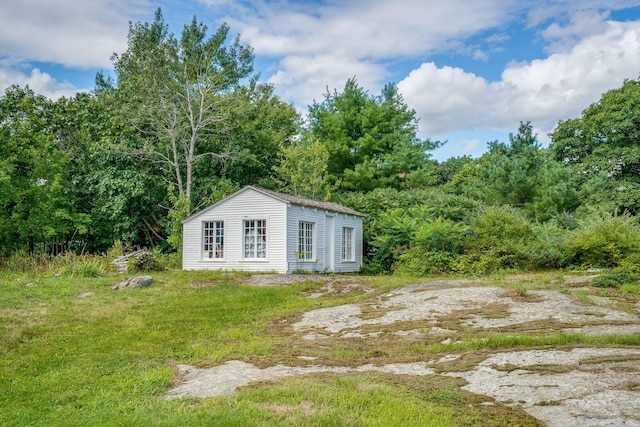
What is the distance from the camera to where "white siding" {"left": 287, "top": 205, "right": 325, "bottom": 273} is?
17.6m

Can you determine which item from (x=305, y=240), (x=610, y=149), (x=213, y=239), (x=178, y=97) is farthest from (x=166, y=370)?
(x=610, y=149)

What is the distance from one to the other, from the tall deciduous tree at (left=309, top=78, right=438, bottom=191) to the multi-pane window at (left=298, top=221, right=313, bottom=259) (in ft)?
32.7

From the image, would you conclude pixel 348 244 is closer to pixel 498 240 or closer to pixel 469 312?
pixel 498 240

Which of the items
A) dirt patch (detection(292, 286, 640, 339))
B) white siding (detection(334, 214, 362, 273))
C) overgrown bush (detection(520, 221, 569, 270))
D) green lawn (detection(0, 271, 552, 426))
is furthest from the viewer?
white siding (detection(334, 214, 362, 273))

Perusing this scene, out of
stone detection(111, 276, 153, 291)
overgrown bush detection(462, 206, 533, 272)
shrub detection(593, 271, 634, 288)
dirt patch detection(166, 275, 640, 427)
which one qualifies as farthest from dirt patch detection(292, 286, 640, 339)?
overgrown bush detection(462, 206, 533, 272)

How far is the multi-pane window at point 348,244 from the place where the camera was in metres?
21.1

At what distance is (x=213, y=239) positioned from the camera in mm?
19125

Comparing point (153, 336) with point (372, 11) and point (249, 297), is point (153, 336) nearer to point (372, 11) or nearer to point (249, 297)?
point (249, 297)

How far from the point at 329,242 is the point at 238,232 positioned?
3.82 metres

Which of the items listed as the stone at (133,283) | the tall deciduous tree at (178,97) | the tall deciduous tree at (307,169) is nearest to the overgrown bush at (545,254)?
the tall deciduous tree at (307,169)

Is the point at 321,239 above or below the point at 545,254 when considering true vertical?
above

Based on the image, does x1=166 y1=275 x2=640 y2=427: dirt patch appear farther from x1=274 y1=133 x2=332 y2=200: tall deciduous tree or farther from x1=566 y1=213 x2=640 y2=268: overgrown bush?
x1=274 y1=133 x2=332 y2=200: tall deciduous tree

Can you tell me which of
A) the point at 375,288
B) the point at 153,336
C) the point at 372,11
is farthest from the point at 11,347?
the point at 372,11

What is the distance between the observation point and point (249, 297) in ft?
40.0
